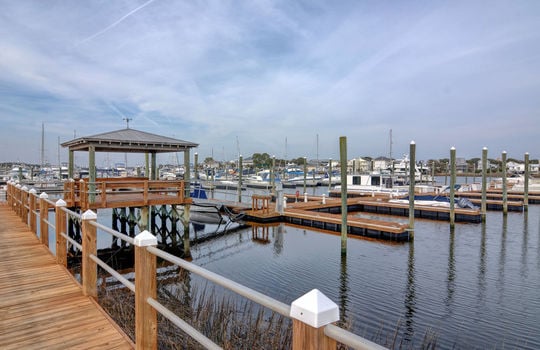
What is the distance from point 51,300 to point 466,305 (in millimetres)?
9803

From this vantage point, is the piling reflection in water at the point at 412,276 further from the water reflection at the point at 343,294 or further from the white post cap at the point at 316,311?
the white post cap at the point at 316,311

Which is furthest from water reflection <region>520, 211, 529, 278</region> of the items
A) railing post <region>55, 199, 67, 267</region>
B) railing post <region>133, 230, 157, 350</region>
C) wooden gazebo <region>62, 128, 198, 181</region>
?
wooden gazebo <region>62, 128, 198, 181</region>

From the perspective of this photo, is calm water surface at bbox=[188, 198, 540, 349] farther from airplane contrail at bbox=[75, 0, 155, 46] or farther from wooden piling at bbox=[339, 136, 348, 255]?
airplane contrail at bbox=[75, 0, 155, 46]

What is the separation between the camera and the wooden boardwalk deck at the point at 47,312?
3469 millimetres

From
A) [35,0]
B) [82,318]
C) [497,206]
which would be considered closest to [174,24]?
[35,0]

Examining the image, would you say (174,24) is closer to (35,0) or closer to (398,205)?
(35,0)

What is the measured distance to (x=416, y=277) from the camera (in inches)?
457

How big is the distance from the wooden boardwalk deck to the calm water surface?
221 inches

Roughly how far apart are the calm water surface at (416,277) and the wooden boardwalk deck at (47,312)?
5615 millimetres

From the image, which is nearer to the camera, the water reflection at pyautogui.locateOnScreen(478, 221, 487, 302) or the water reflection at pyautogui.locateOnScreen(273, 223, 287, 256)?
the water reflection at pyautogui.locateOnScreen(478, 221, 487, 302)

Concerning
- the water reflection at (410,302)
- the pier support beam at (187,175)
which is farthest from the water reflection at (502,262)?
the pier support beam at (187,175)

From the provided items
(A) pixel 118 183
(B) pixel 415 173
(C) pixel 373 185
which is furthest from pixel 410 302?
(B) pixel 415 173

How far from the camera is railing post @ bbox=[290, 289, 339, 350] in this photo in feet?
4.84

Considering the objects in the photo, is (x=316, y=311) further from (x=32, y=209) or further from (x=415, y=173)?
(x=415, y=173)
